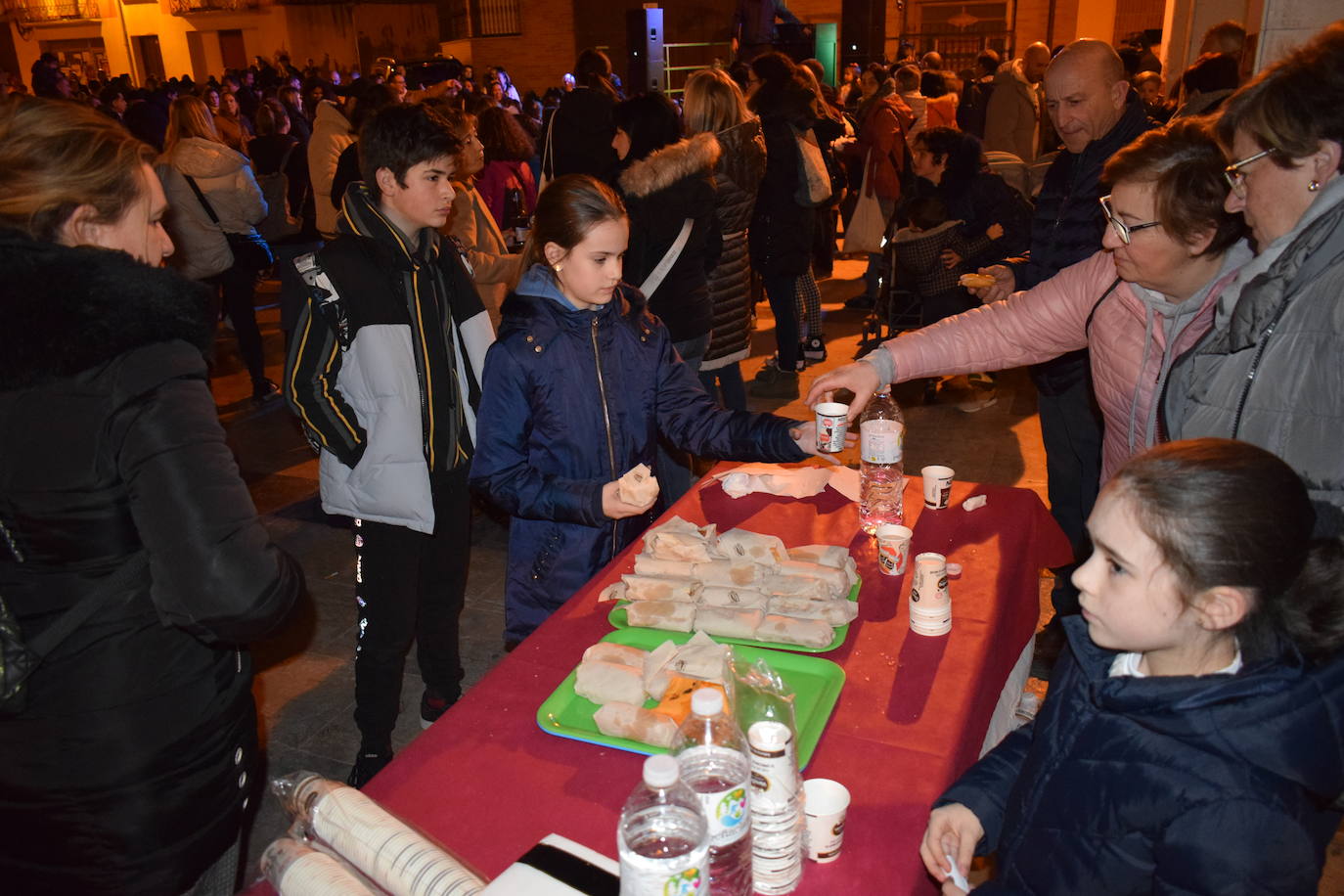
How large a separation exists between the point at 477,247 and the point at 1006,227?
3590 millimetres

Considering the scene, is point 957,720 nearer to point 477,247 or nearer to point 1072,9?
point 477,247

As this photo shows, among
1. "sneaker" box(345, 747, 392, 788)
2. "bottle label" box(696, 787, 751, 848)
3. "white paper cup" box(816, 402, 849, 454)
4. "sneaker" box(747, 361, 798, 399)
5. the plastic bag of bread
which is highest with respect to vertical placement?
"white paper cup" box(816, 402, 849, 454)

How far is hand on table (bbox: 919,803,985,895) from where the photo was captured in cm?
161

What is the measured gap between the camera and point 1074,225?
4.20 meters

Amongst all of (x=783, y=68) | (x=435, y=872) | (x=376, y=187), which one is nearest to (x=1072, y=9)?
(x=783, y=68)

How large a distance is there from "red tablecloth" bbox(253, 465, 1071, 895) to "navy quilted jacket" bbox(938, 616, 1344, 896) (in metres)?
0.24

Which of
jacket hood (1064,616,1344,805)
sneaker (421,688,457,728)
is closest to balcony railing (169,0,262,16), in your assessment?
sneaker (421,688,457,728)

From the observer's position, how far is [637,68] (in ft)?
43.1

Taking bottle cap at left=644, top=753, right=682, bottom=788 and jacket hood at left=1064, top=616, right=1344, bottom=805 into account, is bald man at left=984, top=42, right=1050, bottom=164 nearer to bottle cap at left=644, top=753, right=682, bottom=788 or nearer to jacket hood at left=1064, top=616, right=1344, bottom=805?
jacket hood at left=1064, top=616, right=1344, bottom=805

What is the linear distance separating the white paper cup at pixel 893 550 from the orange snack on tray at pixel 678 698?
2.81ft

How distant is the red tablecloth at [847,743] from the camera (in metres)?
1.68

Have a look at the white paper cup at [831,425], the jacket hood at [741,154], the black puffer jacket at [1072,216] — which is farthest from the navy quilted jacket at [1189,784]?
Result: the jacket hood at [741,154]

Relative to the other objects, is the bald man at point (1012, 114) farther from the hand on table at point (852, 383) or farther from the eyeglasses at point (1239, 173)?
the eyeglasses at point (1239, 173)

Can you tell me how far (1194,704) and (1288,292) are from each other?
116 cm
